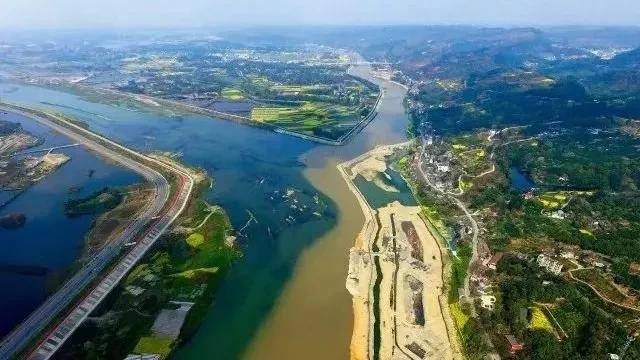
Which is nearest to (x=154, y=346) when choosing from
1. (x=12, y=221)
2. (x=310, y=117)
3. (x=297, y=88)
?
(x=12, y=221)

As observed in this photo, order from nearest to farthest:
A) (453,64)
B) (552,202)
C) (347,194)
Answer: (552,202) < (347,194) < (453,64)

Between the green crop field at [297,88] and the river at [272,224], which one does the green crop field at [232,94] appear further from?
the river at [272,224]

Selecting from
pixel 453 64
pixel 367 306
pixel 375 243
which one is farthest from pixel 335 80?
pixel 367 306

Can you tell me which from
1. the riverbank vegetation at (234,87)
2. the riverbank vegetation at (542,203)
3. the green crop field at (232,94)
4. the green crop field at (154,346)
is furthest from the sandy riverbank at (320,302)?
the green crop field at (232,94)

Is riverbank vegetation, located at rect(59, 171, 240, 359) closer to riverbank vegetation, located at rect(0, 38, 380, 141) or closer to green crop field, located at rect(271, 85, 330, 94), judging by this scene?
riverbank vegetation, located at rect(0, 38, 380, 141)

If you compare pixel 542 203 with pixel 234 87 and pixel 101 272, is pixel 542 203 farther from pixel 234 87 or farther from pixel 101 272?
pixel 234 87

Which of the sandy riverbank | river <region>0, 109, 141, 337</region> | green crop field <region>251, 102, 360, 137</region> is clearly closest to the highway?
river <region>0, 109, 141, 337</region>

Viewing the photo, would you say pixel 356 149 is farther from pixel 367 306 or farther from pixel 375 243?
pixel 367 306

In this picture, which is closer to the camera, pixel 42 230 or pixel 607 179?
pixel 42 230
